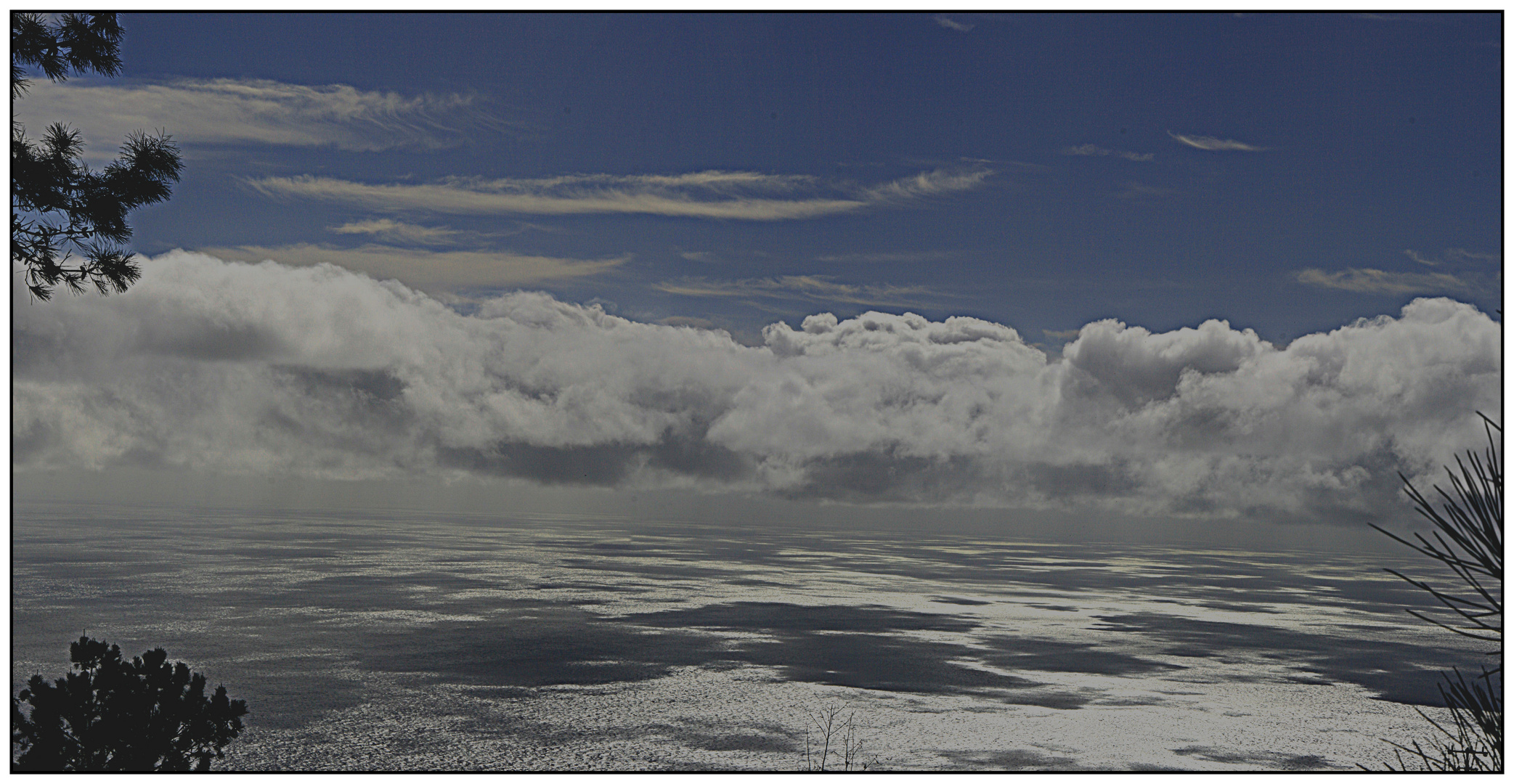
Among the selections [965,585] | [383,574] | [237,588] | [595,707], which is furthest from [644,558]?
[595,707]

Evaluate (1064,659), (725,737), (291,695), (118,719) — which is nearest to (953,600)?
(1064,659)

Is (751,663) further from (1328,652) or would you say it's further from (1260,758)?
(1328,652)

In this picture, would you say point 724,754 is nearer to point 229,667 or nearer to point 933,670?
point 933,670

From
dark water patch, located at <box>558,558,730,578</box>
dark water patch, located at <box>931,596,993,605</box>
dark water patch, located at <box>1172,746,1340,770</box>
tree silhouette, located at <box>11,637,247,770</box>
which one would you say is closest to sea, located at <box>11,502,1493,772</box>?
dark water patch, located at <box>1172,746,1340,770</box>

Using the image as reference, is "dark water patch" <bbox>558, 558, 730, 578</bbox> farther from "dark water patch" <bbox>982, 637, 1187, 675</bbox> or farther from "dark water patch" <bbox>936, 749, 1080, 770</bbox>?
"dark water patch" <bbox>936, 749, 1080, 770</bbox>

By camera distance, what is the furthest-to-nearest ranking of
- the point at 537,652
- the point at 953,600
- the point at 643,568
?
the point at 643,568 < the point at 953,600 < the point at 537,652
